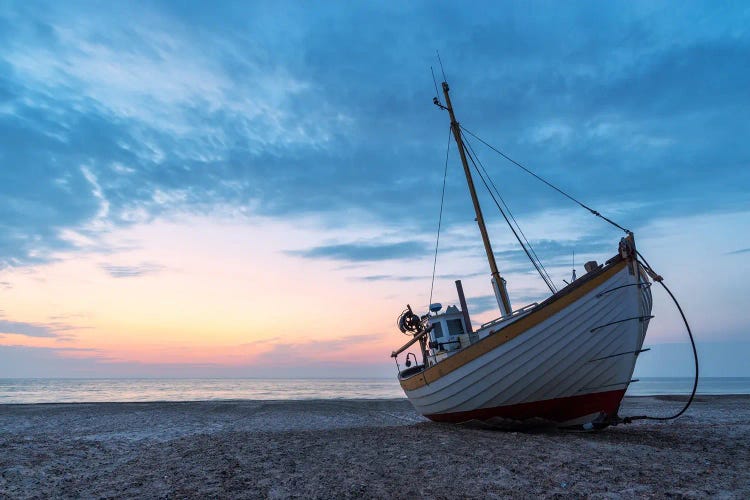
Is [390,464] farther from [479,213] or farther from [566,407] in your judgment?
[479,213]

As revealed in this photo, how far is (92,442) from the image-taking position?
1319cm

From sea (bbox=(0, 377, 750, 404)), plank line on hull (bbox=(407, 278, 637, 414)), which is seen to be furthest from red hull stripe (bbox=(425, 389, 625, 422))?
sea (bbox=(0, 377, 750, 404))

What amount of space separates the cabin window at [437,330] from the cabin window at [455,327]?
0.32m

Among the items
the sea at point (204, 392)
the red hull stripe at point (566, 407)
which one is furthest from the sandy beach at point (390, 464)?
the sea at point (204, 392)

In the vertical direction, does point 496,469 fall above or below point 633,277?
below

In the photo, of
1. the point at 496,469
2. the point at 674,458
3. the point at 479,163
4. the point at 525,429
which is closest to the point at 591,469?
the point at 496,469

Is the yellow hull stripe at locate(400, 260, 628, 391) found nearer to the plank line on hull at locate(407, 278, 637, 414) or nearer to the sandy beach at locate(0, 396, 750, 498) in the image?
the plank line on hull at locate(407, 278, 637, 414)

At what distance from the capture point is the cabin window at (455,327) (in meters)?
16.9

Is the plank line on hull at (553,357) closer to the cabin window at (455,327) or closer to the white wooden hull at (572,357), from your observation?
the white wooden hull at (572,357)

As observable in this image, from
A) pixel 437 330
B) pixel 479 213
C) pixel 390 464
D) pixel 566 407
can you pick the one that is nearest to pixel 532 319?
pixel 566 407

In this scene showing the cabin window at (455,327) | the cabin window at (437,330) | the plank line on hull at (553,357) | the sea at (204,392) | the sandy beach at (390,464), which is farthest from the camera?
the sea at (204,392)

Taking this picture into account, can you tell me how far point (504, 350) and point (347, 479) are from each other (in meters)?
6.02

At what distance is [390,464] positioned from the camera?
29.3 ft

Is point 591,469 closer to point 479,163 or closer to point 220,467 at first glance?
point 220,467
